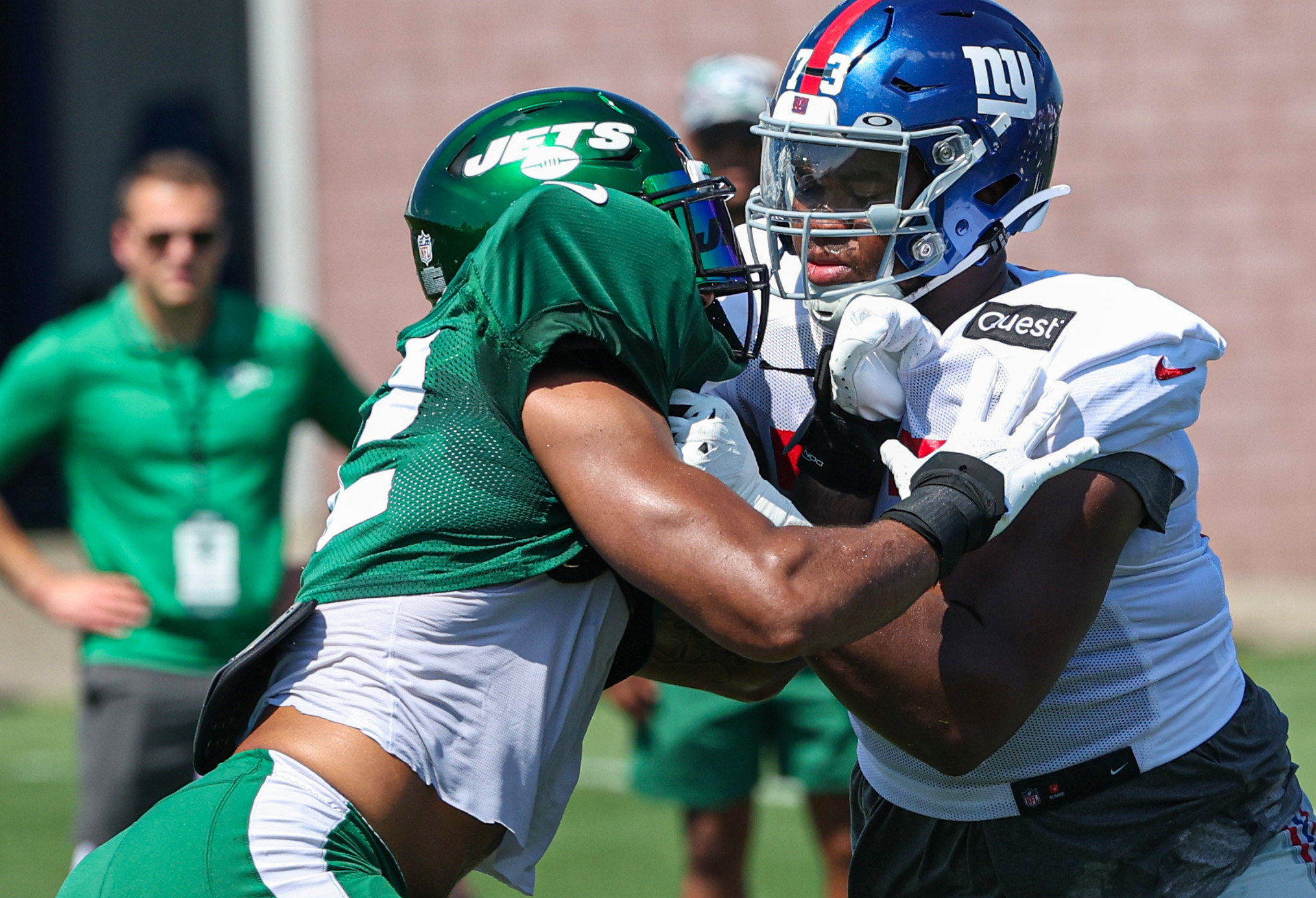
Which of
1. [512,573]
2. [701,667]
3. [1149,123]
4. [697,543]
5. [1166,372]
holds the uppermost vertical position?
[1166,372]

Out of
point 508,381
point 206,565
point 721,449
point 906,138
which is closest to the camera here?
point 508,381

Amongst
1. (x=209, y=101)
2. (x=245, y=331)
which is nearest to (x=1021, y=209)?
(x=245, y=331)

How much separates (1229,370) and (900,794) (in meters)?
7.33

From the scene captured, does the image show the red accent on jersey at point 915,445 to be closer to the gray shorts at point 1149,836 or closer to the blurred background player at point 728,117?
the gray shorts at point 1149,836

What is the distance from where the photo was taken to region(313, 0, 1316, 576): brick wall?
919cm

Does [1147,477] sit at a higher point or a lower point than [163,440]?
higher

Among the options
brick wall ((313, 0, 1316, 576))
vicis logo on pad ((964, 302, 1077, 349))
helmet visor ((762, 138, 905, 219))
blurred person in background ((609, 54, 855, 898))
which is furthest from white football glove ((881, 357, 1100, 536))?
brick wall ((313, 0, 1316, 576))

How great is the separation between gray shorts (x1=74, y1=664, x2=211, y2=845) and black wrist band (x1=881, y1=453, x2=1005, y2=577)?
9.64ft

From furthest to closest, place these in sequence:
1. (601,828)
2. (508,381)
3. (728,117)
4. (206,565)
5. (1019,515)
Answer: (601,828) → (728,117) → (206,565) → (1019,515) → (508,381)

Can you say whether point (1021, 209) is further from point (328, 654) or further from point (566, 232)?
point (328, 654)

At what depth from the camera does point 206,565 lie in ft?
15.3

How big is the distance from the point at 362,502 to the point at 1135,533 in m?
1.12

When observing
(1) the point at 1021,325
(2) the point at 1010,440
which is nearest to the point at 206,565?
(1) the point at 1021,325

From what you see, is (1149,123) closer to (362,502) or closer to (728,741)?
(728,741)
